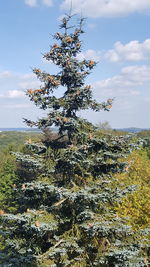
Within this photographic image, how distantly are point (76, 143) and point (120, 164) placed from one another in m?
1.71

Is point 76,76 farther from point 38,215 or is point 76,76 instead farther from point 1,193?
point 1,193

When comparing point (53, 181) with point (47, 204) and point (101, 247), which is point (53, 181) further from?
point (101, 247)

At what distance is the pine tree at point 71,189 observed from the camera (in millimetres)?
9384

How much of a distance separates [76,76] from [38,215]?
4888 mm

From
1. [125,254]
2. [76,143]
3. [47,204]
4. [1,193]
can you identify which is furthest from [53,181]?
[1,193]

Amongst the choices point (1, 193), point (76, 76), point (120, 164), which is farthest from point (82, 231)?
point (1, 193)

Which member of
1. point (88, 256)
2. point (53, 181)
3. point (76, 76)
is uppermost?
point (76, 76)

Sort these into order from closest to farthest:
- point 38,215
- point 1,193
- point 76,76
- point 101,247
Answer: point 38,215
point 101,247
point 76,76
point 1,193

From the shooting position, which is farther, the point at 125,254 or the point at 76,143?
the point at 76,143

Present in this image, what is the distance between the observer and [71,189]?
31.9ft

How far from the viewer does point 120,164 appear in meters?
10.4

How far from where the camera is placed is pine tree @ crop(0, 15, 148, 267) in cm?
938

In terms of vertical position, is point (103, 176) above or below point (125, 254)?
above

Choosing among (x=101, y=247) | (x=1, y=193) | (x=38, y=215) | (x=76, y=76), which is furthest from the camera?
(x=1, y=193)
